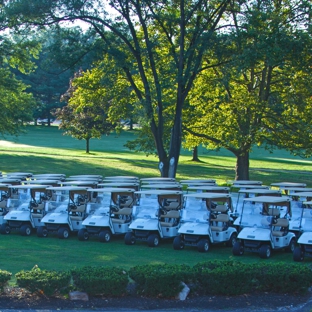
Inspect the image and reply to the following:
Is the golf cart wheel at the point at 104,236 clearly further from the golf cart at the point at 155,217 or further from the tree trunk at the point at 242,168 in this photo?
the tree trunk at the point at 242,168

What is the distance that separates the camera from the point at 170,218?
15.3m

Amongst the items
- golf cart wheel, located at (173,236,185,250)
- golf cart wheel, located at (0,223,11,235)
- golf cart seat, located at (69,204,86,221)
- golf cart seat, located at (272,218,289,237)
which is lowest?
golf cart wheel, located at (0,223,11,235)

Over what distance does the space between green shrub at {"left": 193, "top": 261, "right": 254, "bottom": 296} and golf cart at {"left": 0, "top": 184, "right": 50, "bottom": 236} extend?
8.16m

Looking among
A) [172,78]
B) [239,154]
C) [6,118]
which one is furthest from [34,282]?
[6,118]

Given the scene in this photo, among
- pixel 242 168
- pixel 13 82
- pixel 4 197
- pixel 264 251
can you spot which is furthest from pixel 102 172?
pixel 264 251

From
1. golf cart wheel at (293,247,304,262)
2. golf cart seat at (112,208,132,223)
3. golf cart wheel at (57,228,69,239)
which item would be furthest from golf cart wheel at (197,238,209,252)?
golf cart wheel at (57,228,69,239)

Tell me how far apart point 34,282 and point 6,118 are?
89.9 feet

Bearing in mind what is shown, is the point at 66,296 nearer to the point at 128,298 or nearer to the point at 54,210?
the point at 128,298

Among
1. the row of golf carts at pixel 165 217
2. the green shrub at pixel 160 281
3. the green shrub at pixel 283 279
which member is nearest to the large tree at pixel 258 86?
the row of golf carts at pixel 165 217

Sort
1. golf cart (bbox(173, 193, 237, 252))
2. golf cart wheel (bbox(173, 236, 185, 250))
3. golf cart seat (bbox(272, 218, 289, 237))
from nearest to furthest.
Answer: golf cart seat (bbox(272, 218, 289, 237))
golf cart (bbox(173, 193, 237, 252))
golf cart wheel (bbox(173, 236, 185, 250))

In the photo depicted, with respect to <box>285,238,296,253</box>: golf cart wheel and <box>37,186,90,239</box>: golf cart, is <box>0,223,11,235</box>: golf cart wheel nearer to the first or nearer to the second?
<box>37,186,90,239</box>: golf cart

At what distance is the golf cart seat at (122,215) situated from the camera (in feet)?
51.2

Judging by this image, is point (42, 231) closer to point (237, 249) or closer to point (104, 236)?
point (104, 236)

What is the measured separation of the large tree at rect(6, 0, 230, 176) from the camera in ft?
81.4
